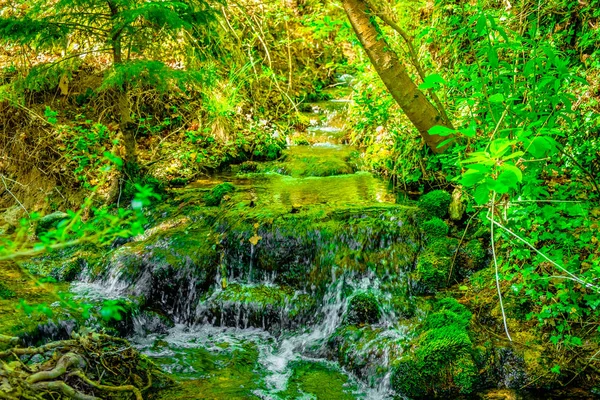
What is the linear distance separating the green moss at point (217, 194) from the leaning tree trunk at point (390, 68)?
2.65 m

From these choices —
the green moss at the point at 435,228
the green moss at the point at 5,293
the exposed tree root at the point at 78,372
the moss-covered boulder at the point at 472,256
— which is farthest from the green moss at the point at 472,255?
the green moss at the point at 5,293

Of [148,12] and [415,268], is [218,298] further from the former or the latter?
[148,12]

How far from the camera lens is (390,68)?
5379 mm

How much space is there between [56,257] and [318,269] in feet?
11.4

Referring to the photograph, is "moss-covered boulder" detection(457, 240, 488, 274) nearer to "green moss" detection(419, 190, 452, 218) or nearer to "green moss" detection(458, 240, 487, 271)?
"green moss" detection(458, 240, 487, 271)

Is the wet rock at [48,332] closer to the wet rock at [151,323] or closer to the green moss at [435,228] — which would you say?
the wet rock at [151,323]

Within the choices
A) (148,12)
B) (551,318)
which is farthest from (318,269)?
(148,12)

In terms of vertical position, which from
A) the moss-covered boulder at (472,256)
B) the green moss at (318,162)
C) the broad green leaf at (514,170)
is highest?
the broad green leaf at (514,170)

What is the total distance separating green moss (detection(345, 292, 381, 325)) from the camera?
460cm

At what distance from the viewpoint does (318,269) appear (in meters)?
5.23

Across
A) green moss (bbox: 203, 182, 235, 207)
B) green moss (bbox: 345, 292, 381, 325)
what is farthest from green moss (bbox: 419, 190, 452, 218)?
green moss (bbox: 203, 182, 235, 207)

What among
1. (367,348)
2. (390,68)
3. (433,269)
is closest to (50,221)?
(367,348)

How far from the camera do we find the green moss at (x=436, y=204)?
18.4 feet

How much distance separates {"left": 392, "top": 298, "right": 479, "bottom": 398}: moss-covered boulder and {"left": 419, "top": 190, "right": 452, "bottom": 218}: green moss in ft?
5.75
